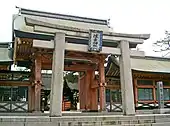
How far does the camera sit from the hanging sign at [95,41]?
11.0 metres

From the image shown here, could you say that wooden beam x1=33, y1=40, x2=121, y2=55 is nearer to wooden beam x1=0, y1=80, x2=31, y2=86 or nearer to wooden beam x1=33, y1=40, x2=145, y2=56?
wooden beam x1=33, y1=40, x2=145, y2=56

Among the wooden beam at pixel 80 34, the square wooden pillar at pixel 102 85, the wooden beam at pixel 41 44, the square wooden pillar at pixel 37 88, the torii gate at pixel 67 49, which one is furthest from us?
the square wooden pillar at pixel 102 85

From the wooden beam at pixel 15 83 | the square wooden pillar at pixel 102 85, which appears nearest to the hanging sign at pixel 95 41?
the square wooden pillar at pixel 102 85

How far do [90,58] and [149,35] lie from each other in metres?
3.94

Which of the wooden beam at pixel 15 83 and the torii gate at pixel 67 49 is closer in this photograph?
the torii gate at pixel 67 49

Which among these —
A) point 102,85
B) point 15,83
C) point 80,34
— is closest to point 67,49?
point 80,34

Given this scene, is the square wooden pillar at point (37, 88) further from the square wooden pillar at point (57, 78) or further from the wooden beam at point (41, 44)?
the wooden beam at point (41, 44)

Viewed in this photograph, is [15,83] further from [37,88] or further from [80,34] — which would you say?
[80,34]

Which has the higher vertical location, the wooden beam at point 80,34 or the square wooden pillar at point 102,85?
the wooden beam at point 80,34

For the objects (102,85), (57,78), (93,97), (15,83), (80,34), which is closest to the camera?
(57,78)

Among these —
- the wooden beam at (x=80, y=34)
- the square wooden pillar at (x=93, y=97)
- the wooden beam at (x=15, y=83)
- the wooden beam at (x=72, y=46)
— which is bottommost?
the square wooden pillar at (x=93, y=97)

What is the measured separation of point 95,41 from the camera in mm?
11125

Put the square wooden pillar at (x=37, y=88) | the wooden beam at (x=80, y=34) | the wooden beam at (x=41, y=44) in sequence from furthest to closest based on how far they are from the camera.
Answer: the square wooden pillar at (x=37, y=88)
the wooden beam at (x=80, y=34)
the wooden beam at (x=41, y=44)

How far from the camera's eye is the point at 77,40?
1328 centimetres
